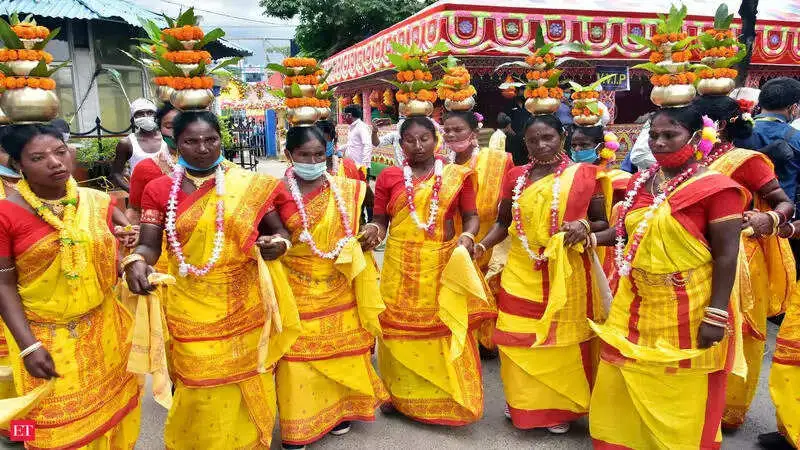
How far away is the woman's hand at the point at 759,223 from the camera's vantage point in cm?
308

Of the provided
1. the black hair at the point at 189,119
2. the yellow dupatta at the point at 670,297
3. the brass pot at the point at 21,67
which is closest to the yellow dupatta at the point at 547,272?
the yellow dupatta at the point at 670,297

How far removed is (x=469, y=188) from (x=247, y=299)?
1482 millimetres

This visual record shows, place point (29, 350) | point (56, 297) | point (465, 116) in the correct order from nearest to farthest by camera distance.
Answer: point (29, 350)
point (56, 297)
point (465, 116)

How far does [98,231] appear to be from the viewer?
8.96 feet

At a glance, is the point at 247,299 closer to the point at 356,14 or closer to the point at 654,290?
the point at 654,290

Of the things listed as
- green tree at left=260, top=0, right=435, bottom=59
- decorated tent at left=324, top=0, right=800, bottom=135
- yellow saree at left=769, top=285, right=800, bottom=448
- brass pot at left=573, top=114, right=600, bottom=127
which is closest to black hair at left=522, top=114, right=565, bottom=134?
brass pot at left=573, top=114, right=600, bottom=127

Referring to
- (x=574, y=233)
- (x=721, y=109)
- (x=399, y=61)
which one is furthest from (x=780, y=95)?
(x=399, y=61)

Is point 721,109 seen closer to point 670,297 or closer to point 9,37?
point 670,297

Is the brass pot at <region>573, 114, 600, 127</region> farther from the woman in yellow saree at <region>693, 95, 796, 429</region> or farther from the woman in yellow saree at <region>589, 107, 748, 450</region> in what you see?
the woman in yellow saree at <region>589, 107, 748, 450</region>

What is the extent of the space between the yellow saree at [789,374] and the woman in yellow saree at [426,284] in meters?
1.61

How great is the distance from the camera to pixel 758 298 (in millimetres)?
3576

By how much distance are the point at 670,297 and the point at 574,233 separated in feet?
2.06

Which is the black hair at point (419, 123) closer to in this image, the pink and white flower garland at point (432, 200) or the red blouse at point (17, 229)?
the pink and white flower garland at point (432, 200)

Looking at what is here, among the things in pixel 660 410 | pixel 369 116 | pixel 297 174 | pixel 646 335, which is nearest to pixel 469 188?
pixel 297 174
